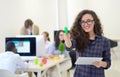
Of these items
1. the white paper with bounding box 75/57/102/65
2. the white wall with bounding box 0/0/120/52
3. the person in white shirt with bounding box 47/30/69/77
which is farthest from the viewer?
the white wall with bounding box 0/0/120/52

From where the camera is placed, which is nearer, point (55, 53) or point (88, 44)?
point (88, 44)

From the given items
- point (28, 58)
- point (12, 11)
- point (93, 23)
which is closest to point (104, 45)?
point (93, 23)

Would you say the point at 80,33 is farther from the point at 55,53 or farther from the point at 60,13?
the point at 60,13

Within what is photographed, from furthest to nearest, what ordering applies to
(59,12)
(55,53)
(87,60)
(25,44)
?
(59,12), (55,53), (25,44), (87,60)

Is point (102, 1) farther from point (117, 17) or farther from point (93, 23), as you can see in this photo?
point (93, 23)

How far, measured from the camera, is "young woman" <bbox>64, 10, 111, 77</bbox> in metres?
2.21

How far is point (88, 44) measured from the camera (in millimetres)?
2221

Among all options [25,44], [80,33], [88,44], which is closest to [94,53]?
[88,44]

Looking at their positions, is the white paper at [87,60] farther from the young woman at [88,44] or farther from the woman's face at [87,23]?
the woman's face at [87,23]

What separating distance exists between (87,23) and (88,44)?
19cm

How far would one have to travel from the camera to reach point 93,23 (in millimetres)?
2240

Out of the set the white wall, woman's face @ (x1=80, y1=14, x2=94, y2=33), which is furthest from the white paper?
the white wall

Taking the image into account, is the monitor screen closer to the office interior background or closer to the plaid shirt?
the plaid shirt

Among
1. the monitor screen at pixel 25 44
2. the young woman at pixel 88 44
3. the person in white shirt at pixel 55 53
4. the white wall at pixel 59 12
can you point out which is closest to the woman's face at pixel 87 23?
the young woman at pixel 88 44
